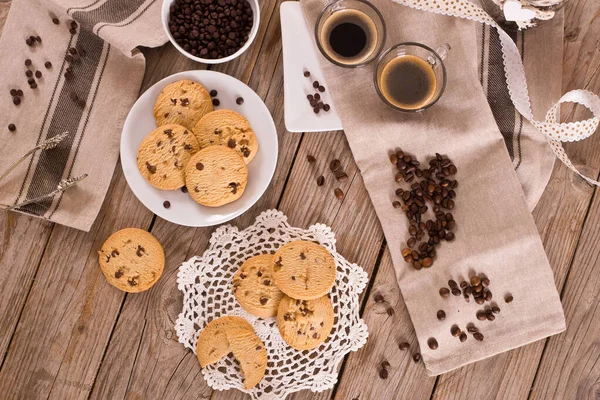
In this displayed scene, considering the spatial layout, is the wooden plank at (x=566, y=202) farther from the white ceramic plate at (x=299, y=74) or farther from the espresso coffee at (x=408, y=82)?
the white ceramic plate at (x=299, y=74)

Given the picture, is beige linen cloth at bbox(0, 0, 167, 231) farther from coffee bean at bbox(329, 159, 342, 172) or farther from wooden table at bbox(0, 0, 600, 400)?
coffee bean at bbox(329, 159, 342, 172)

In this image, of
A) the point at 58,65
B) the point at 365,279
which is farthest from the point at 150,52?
the point at 365,279

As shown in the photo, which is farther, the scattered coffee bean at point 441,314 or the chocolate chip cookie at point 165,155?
the scattered coffee bean at point 441,314

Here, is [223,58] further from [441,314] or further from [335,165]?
[441,314]

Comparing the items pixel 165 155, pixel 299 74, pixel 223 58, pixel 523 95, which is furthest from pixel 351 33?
pixel 165 155

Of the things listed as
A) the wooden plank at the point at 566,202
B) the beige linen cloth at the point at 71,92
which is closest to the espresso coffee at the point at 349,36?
the beige linen cloth at the point at 71,92
